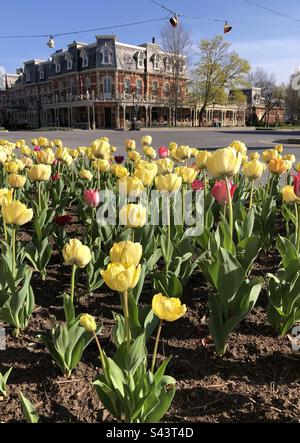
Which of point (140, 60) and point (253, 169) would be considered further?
point (140, 60)

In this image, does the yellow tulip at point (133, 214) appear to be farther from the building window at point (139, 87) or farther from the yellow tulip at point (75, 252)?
the building window at point (139, 87)

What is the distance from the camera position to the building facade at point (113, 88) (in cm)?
4419

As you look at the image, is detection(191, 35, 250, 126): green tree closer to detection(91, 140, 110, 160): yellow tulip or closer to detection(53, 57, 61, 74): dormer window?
detection(53, 57, 61, 74): dormer window

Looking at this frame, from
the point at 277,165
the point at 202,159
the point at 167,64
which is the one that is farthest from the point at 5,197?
the point at 167,64

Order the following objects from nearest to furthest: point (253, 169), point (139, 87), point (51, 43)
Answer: point (253, 169)
point (51, 43)
point (139, 87)

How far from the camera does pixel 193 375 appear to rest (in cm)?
178

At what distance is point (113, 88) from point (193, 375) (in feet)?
150

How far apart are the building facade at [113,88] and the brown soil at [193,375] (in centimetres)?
3960

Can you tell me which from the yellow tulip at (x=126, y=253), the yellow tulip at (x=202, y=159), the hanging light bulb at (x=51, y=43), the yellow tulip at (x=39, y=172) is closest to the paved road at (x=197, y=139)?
the hanging light bulb at (x=51, y=43)

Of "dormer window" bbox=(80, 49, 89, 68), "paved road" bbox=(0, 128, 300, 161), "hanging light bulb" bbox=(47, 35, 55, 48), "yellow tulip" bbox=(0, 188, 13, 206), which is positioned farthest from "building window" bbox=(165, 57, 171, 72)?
"yellow tulip" bbox=(0, 188, 13, 206)

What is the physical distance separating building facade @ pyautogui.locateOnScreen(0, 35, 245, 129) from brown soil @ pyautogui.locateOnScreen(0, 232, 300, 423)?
1559 inches

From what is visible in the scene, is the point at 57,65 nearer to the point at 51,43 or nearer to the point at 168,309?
the point at 51,43
